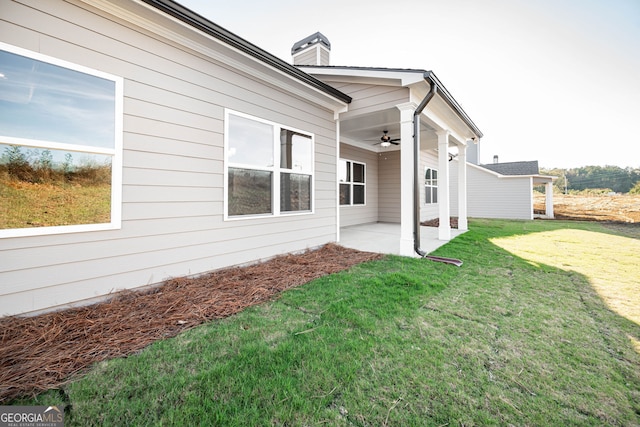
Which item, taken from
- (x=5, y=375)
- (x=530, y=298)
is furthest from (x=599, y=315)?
(x=5, y=375)

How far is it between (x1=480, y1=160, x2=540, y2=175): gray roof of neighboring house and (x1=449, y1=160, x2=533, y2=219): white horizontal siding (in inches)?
29.7

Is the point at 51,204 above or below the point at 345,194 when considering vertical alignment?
below

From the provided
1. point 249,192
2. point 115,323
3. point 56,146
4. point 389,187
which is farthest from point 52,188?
point 389,187

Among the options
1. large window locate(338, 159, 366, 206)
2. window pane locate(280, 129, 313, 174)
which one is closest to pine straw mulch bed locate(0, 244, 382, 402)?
window pane locate(280, 129, 313, 174)

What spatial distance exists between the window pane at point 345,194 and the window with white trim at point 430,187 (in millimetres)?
4256

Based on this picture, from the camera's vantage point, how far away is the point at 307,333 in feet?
6.77

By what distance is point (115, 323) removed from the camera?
6.93 ft

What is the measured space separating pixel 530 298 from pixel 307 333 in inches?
107

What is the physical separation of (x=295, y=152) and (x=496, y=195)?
560 inches

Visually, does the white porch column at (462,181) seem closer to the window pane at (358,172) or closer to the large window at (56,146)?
the window pane at (358,172)

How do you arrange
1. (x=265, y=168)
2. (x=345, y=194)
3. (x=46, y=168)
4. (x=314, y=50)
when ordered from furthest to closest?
(x=345, y=194), (x=314, y=50), (x=265, y=168), (x=46, y=168)

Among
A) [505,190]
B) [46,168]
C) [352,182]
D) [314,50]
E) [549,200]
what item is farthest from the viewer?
[549,200]

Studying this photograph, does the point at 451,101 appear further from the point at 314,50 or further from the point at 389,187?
the point at 389,187

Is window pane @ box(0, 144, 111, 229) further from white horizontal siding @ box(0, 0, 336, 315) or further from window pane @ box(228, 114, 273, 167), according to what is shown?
window pane @ box(228, 114, 273, 167)
